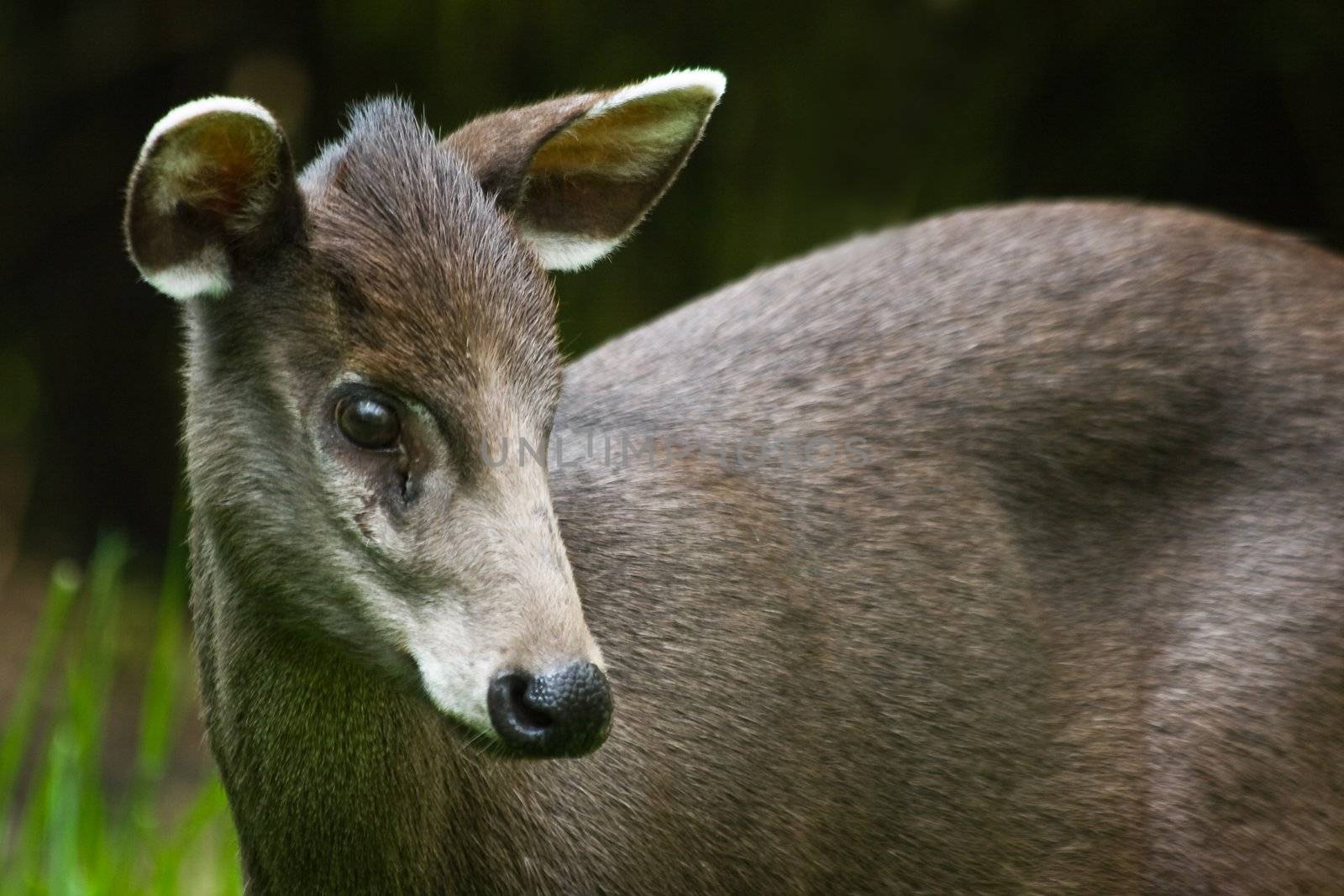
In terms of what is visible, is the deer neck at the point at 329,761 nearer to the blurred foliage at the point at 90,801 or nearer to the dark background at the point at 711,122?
the blurred foliage at the point at 90,801

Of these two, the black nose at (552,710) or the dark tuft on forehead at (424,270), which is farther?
the dark tuft on forehead at (424,270)

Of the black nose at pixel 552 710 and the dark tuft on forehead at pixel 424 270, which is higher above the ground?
the dark tuft on forehead at pixel 424 270

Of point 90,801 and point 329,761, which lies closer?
point 329,761

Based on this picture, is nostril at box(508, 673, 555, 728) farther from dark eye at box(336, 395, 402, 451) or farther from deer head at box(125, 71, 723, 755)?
dark eye at box(336, 395, 402, 451)

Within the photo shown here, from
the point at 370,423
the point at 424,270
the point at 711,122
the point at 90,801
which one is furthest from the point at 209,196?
the point at 711,122

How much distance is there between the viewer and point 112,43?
8.87 meters

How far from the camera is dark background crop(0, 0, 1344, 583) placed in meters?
7.91

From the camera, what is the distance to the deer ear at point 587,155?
3787mm

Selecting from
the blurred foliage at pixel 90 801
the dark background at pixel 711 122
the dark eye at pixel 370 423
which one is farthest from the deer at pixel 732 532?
the dark background at pixel 711 122

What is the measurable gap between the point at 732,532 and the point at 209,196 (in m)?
1.48

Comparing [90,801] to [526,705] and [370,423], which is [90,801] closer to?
[370,423]

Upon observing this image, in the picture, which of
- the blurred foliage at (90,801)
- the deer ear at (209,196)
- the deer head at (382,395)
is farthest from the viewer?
the blurred foliage at (90,801)

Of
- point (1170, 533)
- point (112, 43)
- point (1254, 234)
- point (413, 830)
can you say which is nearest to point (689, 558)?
point (413, 830)

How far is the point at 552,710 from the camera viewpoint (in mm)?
3029
